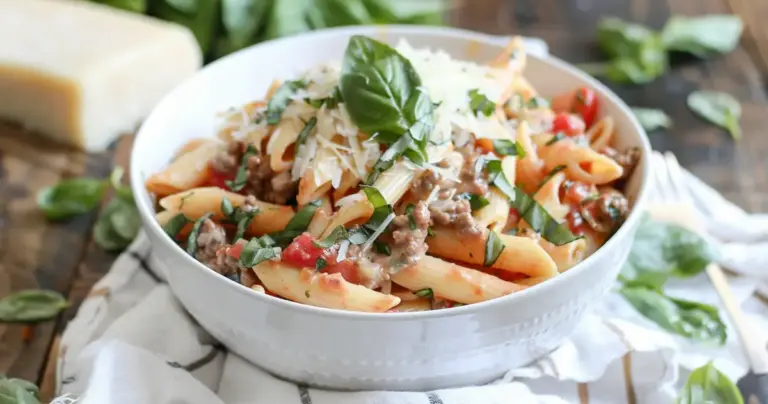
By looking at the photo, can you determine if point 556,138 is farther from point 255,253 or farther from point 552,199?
point 255,253

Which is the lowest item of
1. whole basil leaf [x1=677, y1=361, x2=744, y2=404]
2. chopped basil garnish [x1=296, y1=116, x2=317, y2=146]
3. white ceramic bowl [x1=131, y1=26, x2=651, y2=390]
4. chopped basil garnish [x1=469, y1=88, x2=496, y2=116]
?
whole basil leaf [x1=677, y1=361, x2=744, y2=404]

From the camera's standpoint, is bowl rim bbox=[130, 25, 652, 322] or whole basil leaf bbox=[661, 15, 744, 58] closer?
bowl rim bbox=[130, 25, 652, 322]

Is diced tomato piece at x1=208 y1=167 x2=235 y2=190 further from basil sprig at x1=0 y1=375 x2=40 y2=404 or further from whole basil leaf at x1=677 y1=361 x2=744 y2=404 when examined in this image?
whole basil leaf at x1=677 y1=361 x2=744 y2=404

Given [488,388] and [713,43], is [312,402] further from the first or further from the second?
[713,43]

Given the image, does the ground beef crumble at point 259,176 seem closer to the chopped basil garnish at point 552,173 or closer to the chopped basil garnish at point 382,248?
the chopped basil garnish at point 382,248

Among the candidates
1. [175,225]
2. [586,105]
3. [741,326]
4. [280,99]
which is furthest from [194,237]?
[741,326]

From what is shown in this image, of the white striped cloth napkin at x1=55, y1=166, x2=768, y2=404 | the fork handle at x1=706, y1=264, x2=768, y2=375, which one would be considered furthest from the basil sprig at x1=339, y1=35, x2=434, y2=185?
the fork handle at x1=706, y1=264, x2=768, y2=375
